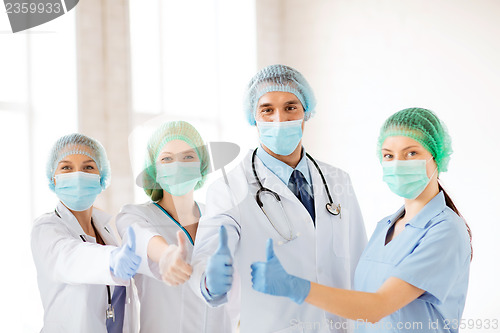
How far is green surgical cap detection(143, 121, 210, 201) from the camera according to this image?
188 centimetres

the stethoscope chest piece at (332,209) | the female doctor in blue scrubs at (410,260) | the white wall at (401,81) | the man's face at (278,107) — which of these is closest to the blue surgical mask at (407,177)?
the female doctor in blue scrubs at (410,260)

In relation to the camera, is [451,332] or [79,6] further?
[79,6]

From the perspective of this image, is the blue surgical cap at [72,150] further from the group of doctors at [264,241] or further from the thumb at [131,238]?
the thumb at [131,238]

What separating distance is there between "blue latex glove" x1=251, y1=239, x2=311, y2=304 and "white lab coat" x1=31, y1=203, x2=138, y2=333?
0.56 meters

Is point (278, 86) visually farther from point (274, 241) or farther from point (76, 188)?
point (76, 188)

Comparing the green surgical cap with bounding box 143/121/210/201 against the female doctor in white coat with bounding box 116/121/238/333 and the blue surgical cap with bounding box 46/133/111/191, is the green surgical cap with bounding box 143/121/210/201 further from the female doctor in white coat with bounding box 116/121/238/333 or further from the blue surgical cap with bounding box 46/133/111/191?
the blue surgical cap with bounding box 46/133/111/191

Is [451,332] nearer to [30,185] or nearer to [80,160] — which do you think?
[80,160]

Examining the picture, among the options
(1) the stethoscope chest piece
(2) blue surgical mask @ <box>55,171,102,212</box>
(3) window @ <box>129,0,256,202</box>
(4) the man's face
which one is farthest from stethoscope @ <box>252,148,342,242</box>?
(3) window @ <box>129,0,256,202</box>

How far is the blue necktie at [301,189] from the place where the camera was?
5.60 ft

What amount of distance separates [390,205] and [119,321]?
2.18 metres

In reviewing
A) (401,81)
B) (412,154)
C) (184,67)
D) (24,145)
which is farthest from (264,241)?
(401,81)

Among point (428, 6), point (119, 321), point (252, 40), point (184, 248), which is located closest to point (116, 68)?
point (252, 40)

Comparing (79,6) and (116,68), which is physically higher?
(79,6)

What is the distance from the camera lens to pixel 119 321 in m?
1.91
